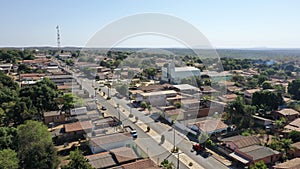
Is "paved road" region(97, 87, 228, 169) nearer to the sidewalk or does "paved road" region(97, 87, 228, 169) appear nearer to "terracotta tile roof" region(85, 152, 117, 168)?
the sidewalk

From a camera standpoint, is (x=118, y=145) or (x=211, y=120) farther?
(x=211, y=120)

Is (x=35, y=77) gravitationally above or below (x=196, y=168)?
above

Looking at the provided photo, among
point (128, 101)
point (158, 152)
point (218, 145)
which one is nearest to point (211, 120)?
point (218, 145)

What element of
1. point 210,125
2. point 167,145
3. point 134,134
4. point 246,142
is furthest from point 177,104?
point 246,142

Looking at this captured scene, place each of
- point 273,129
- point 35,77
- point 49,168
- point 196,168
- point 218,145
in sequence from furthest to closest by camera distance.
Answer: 1. point 35,77
2. point 273,129
3. point 218,145
4. point 196,168
5. point 49,168

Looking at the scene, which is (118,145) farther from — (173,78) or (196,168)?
(173,78)

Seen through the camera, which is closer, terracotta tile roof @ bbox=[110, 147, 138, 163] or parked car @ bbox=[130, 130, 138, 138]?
terracotta tile roof @ bbox=[110, 147, 138, 163]

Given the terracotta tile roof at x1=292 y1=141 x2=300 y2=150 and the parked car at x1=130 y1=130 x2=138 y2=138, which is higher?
the terracotta tile roof at x1=292 y1=141 x2=300 y2=150

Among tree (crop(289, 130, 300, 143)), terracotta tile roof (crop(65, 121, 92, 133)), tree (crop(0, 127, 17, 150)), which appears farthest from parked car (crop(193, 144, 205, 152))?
tree (crop(0, 127, 17, 150))
